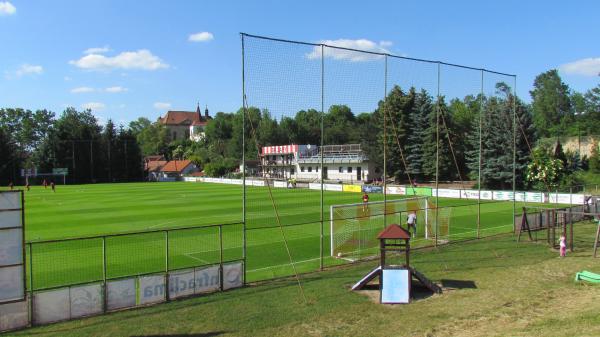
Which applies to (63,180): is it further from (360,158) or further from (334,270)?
(334,270)

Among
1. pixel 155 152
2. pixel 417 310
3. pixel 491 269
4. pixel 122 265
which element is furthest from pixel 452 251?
pixel 155 152

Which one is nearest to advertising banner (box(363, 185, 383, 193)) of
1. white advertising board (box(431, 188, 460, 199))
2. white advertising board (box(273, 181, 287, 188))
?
white advertising board (box(431, 188, 460, 199))

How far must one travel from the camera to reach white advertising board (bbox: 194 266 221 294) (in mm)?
13969

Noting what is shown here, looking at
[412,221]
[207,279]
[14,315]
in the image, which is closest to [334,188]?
[412,221]

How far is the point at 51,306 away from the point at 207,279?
4.20 meters

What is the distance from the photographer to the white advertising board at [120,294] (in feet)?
40.8

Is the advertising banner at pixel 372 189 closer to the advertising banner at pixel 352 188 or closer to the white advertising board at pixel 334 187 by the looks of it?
the advertising banner at pixel 352 188

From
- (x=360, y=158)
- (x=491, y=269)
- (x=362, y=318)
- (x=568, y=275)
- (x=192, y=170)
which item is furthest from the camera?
(x=192, y=170)

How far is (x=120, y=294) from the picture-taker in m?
12.6

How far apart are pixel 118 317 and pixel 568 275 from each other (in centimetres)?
1353

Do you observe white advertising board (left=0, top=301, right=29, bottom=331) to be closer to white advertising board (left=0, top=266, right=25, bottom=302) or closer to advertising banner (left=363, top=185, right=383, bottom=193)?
white advertising board (left=0, top=266, right=25, bottom=302)

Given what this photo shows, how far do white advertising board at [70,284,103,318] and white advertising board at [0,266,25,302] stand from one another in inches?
60.1

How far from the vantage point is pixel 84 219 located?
32125 mm

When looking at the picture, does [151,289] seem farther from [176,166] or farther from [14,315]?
[176,166]
